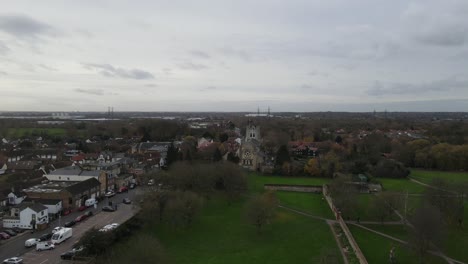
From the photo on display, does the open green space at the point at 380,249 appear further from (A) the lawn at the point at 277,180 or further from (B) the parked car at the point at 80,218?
(B) the parked car at the point at 80,218

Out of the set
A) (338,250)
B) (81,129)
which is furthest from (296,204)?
(81,129)

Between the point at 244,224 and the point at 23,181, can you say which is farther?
the point at 23,181

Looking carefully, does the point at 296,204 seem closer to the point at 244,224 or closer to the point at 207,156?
the point at 244,224

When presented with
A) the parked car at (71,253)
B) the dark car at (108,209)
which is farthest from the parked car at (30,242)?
the dark car at (108,209)

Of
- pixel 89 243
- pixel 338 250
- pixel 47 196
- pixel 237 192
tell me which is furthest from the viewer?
pixel 237 192

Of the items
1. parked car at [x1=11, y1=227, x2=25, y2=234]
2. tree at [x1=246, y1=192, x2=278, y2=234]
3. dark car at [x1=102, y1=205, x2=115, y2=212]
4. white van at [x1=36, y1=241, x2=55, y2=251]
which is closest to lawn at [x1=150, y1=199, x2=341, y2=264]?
tree at [x1=246, y1=192, x2=278, y2=234]

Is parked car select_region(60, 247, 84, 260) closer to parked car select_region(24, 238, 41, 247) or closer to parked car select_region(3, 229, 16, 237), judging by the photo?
parked car select_region(24, 238, 41, 247)

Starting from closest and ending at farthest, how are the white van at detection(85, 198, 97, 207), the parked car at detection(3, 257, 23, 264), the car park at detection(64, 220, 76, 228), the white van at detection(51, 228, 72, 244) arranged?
the parked car at detection(3, 257, 23, 264), the white van at detection(51, 228, 72, 244), the car park at detection(64, 220, 76, 228), the white van at detection(85, 198, 97, 207)
